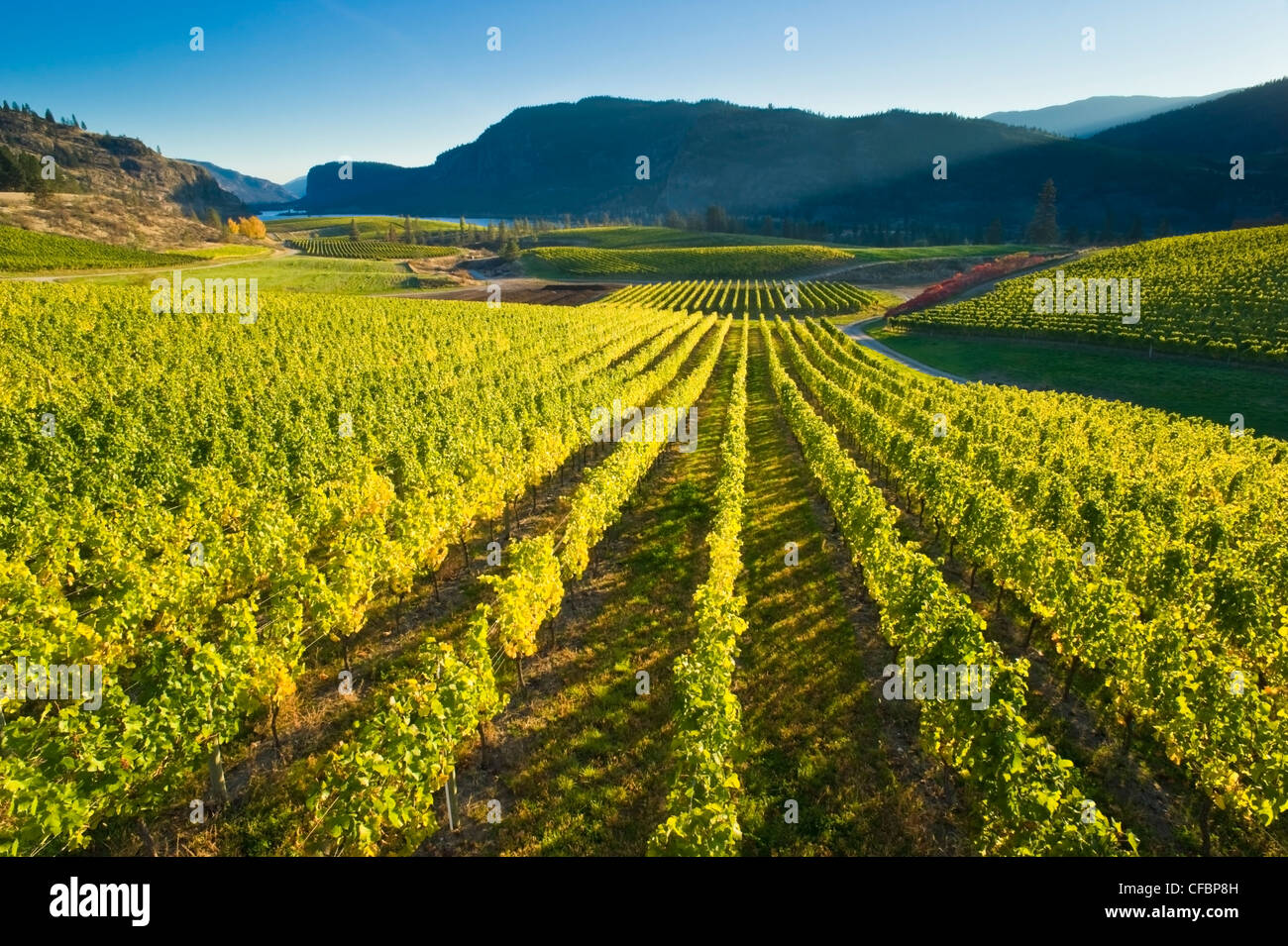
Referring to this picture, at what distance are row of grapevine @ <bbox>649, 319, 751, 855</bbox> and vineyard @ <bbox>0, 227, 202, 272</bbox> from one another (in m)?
104

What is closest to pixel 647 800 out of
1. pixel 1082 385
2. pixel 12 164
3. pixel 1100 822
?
pixel 1100 822

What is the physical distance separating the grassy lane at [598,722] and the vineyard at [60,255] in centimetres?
9964

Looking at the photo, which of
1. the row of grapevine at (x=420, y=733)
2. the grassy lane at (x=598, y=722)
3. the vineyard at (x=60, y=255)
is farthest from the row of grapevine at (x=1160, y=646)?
the vineyard at (x=60, y=255)

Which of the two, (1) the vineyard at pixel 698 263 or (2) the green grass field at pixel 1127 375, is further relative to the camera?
(1) the vineyard at pixel 698 263

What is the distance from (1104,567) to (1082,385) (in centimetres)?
4312

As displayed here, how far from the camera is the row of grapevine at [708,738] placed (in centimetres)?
779

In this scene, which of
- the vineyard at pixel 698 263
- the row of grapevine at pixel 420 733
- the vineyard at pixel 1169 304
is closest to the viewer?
the row of grapevine at pixel 420 733

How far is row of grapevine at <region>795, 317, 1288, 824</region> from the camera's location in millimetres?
9125

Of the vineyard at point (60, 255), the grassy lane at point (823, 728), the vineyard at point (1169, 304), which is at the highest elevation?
the vineyard at point (60, 255)

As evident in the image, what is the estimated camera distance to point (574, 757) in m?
11.5

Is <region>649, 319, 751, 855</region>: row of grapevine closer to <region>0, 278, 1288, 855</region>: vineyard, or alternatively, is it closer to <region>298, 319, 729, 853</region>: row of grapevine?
<region>0, 278, 1288, 855</region>: vineyard

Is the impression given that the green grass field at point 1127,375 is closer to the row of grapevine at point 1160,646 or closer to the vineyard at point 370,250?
the row of grapevine at point 1160,646

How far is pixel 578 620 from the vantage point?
636 inches
